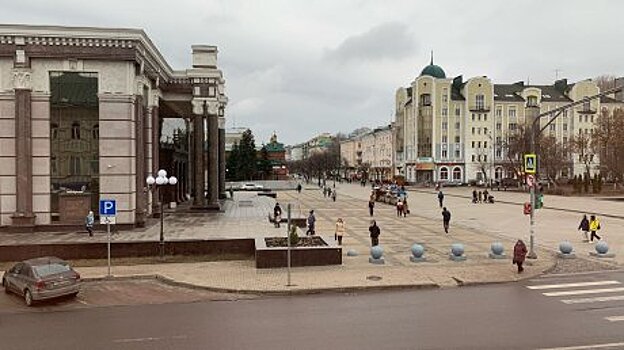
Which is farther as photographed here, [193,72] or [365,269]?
[193,72]

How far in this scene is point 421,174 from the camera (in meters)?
106

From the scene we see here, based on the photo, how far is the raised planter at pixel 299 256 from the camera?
19.8 metres

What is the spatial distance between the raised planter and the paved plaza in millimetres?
422

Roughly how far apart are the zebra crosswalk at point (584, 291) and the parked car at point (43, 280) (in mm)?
14135

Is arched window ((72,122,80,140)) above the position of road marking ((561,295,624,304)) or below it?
above

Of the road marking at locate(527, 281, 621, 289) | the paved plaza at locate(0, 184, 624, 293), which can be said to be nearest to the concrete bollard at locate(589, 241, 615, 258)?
the paved plaza at locate(0, 184, 624, 293)

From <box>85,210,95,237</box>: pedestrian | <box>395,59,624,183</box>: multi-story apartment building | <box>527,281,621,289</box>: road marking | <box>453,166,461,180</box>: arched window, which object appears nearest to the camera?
<box>527,281,621,289</box>: road marking

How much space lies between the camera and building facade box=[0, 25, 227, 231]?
27.0m

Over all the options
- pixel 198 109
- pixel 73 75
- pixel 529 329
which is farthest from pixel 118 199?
pixel 529 329

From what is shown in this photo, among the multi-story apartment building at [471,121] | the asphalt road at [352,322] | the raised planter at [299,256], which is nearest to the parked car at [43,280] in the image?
the asphalt road at [352,322]

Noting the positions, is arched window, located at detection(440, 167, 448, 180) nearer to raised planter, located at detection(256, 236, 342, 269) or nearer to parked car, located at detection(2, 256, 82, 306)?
raised planter, located at detection(256, 236, 342, 269)

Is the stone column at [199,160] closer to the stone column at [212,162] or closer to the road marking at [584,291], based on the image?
the stone column at [212,162]

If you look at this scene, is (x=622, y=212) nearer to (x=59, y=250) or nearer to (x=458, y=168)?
(x=59, y=250)

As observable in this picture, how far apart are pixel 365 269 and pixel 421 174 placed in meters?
88.5
